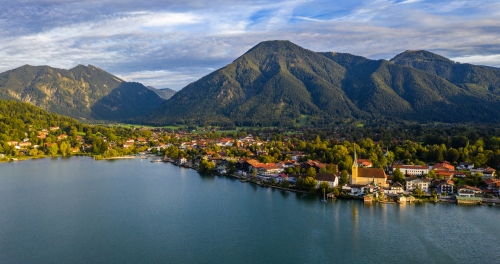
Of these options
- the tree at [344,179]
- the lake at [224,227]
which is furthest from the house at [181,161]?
the tree at [344,179]

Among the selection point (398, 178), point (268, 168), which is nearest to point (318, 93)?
point (268, 168)

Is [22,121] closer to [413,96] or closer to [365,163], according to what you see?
[365,163]

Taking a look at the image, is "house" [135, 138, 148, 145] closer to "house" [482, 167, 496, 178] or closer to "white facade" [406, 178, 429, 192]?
"white facade" [406, 178, 429, 192]

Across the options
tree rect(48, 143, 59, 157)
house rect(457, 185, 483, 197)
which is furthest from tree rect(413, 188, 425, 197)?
tree rect(48, 143, 59, 157)

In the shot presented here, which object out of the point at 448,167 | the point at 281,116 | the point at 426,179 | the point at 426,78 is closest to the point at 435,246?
the point at 426,179

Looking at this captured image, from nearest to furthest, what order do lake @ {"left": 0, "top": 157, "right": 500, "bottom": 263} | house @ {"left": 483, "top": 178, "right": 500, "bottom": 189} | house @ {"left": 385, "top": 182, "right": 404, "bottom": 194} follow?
1. lake @ {"left": 0, "top": 157, "right": 500, "bottom": 263}
2. house @ {"left": 483, "top": 178, "right": 500, "bottom": 189}
3. house @ {"left": 385, "top": 182, "right": 404, "bottom": 194}

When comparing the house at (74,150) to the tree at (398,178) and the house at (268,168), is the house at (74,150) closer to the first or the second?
the house at (268,168)
